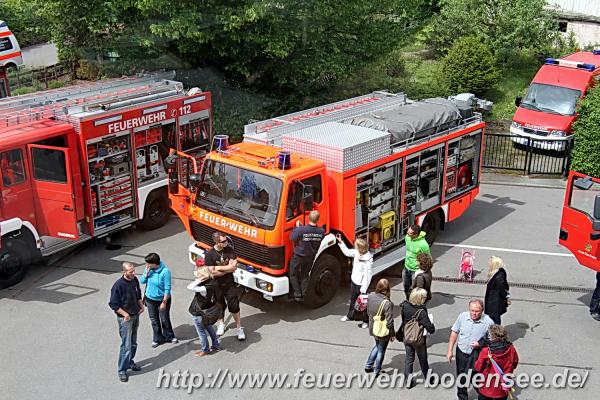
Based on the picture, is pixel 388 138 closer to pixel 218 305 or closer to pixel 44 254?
pixel 218 305

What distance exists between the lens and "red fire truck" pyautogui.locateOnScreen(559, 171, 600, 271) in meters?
10.9

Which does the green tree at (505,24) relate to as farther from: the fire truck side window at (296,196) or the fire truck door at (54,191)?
the fire truck door at (54,191)

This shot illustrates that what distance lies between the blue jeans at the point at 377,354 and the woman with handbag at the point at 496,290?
1610mm

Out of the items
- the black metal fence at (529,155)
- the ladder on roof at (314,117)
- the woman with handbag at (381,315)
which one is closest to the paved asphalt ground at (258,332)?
the woman with handbag at (381,315)

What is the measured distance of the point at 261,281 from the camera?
10773mm

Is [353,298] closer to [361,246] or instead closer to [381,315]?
[361,246]

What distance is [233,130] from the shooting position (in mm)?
18453

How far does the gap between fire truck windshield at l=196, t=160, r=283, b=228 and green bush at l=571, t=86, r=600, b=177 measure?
10365 millimetres

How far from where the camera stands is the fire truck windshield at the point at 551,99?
20.2 metres

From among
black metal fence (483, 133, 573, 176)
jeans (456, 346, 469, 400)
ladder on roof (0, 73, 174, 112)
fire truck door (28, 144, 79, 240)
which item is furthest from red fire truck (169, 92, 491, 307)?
black metal fence (483, 133, 573, 176)

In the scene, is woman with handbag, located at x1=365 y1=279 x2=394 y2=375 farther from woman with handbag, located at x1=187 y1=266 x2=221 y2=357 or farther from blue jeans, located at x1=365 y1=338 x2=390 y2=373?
woman with handbag, located at x1=187 y1=266 x2=221 y2=357

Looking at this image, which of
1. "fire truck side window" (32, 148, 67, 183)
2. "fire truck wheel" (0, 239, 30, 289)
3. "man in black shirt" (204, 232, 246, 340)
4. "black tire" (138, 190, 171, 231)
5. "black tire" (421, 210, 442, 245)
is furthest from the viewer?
"black tire" (138, 190, 171, 231)

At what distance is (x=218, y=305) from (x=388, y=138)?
4005mm

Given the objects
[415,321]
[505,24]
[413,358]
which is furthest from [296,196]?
[505,24]
